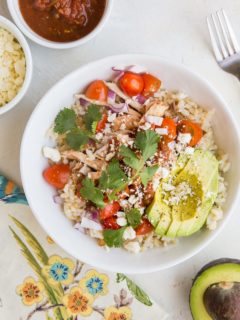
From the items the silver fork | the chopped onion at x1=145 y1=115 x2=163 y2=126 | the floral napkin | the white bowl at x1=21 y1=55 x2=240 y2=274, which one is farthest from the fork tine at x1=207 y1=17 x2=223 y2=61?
the floral napkin

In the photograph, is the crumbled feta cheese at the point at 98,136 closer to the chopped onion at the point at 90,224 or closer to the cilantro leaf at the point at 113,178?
the cilantro leaf at the point at 113,178

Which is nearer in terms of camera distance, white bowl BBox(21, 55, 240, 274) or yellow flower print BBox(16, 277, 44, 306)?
white bowl BBox(21, 55, 240, 274)

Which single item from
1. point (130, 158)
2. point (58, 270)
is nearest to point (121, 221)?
point (130, 158)

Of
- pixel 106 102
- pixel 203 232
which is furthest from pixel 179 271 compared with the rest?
pixel 106 102

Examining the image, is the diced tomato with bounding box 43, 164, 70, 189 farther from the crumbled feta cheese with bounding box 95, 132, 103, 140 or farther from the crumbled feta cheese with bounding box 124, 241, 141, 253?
the crumbled feta cheese with bounding box 124, 241, 141, 253

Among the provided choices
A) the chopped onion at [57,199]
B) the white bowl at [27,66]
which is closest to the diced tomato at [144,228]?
the chopped onion at [57,199]

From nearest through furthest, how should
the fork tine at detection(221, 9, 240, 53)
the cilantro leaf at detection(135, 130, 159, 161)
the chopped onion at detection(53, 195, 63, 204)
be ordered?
1. the cilantro leaf at detection(135, 130, 159, 161)
2. the chopped onion at detection(53, 195, 63, 204)
3. the fork tine at detection(221, 9, 240, 53)
